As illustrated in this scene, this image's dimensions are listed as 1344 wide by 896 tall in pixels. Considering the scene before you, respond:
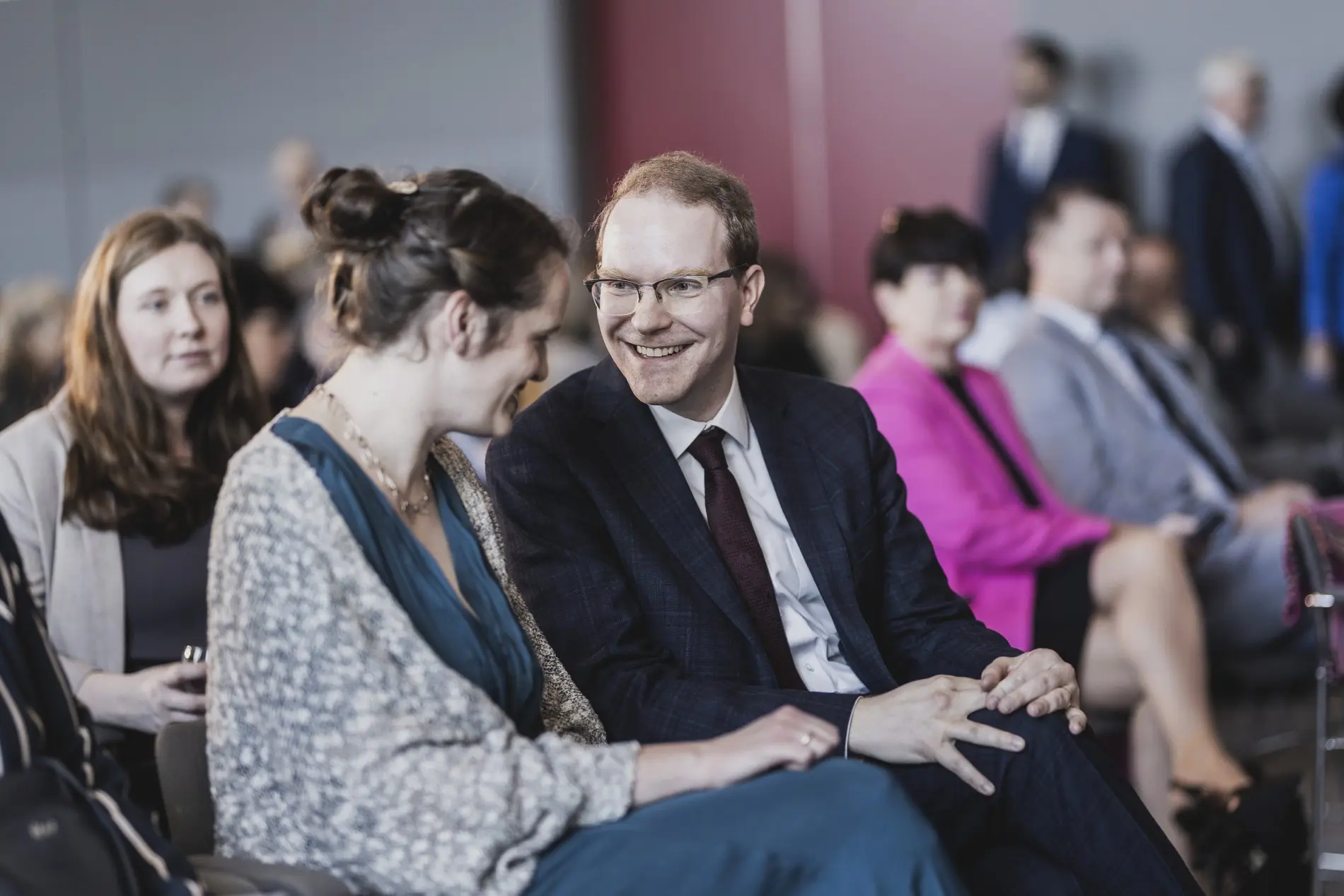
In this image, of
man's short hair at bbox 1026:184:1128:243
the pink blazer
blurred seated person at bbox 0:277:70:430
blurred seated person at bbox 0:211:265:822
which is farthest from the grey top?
man's short hair at bbox 1026:184:1128:243

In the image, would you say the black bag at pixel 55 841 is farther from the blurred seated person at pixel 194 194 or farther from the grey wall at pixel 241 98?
the grey wall at pixel 241 98

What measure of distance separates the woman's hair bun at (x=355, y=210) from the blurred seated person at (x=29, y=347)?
3.04 m

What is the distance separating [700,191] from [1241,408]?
490cm

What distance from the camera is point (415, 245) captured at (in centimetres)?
179

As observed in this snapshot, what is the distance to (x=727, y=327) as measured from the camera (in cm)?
231

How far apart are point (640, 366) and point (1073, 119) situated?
5.59 meters

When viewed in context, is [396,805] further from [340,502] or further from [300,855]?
[340,502]

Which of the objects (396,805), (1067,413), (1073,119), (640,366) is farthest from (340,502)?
(1073,119)

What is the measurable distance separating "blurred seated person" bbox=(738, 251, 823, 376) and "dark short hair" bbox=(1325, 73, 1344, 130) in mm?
2558

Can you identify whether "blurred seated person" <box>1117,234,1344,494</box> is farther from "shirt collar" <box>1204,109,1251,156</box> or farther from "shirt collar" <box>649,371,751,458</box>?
"shirt collar" <box>649,371,751,458</box>

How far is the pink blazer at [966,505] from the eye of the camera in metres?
3.29

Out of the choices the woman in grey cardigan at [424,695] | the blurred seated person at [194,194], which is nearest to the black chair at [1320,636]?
the woman in grey cardigan at [424,695]

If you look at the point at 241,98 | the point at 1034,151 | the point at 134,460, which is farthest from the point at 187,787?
the point at 241,98

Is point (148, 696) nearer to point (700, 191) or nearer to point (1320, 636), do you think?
point (700, 191)
